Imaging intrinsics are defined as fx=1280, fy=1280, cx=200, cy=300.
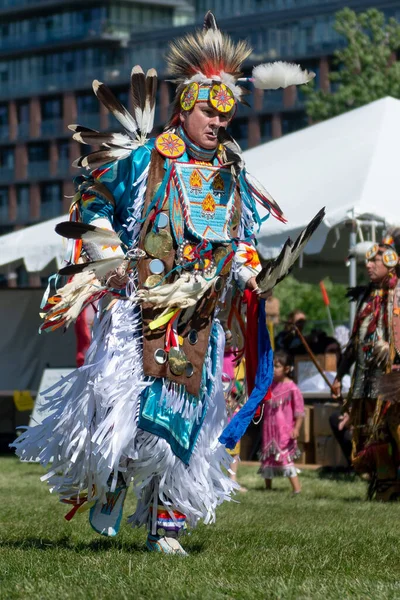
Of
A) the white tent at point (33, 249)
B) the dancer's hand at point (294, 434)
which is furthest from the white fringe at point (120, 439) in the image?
the white tent at point (33, 249)

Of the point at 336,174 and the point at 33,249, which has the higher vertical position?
the point at 336,174

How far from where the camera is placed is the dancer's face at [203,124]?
529 cm

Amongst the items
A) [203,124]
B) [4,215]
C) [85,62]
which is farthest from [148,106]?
[85,62]

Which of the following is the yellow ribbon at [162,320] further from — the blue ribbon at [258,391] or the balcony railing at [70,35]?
the balcony railing at [70,35]

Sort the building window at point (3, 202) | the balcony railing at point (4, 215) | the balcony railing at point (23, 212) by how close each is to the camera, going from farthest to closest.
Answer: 1. the building window at point (3, 202)
2. the balcony railing at point (4, 215)
3. the balcony railing at point (23, 212)

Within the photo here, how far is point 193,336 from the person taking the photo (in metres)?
5.20

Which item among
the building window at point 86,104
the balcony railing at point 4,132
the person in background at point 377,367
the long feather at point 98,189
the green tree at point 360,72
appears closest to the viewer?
the long feather at point 98,189

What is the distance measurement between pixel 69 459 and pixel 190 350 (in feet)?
2.15

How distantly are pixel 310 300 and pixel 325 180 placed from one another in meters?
41.9

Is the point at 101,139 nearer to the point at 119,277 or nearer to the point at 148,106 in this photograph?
the point at 148,106

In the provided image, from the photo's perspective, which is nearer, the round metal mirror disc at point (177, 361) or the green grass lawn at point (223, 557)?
the green grass lawn at point (223, 557)

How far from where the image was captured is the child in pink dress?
9.14 meters

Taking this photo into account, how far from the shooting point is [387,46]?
A: 3694 centimetres

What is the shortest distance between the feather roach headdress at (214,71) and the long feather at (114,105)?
0.76 feet
